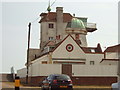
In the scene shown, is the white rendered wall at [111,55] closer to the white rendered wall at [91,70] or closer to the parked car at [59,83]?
the white rendered wall at [91,70]

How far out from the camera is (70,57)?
184 ft

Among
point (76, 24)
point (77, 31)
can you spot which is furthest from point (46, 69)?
point (76, 24)

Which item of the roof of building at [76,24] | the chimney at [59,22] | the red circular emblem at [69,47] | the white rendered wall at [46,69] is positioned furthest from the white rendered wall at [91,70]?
the chimney at [59,22]

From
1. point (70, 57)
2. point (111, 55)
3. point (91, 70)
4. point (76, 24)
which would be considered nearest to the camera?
point (91, 70)

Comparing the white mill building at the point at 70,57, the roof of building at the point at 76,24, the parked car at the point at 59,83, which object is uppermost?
the roof of building at the point at 76,24

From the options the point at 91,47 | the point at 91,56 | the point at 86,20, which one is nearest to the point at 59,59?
the point at 91,56

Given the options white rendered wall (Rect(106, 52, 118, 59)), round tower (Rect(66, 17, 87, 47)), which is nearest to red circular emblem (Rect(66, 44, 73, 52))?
white rendered wall (Rect(106, 52, 118, 59))

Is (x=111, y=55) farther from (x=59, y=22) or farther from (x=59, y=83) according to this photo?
(x=59, y=83)

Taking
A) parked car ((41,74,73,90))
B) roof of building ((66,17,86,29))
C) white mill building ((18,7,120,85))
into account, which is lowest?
parked car ((41,74,73,90))

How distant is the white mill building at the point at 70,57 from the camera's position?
44781mm

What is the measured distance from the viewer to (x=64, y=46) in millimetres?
56469

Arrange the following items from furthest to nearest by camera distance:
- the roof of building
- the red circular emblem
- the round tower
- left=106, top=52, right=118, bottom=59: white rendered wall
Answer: the roof of building, the round tower, left=106, top=52, right=118, bottom=59: white rendered wall, the red circular emblem

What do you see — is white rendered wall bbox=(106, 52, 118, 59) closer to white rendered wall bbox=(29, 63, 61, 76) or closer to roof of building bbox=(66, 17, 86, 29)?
roof of building bbox=(66, 17, 86, 29)

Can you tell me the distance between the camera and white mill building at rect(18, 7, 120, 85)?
44781 mm
